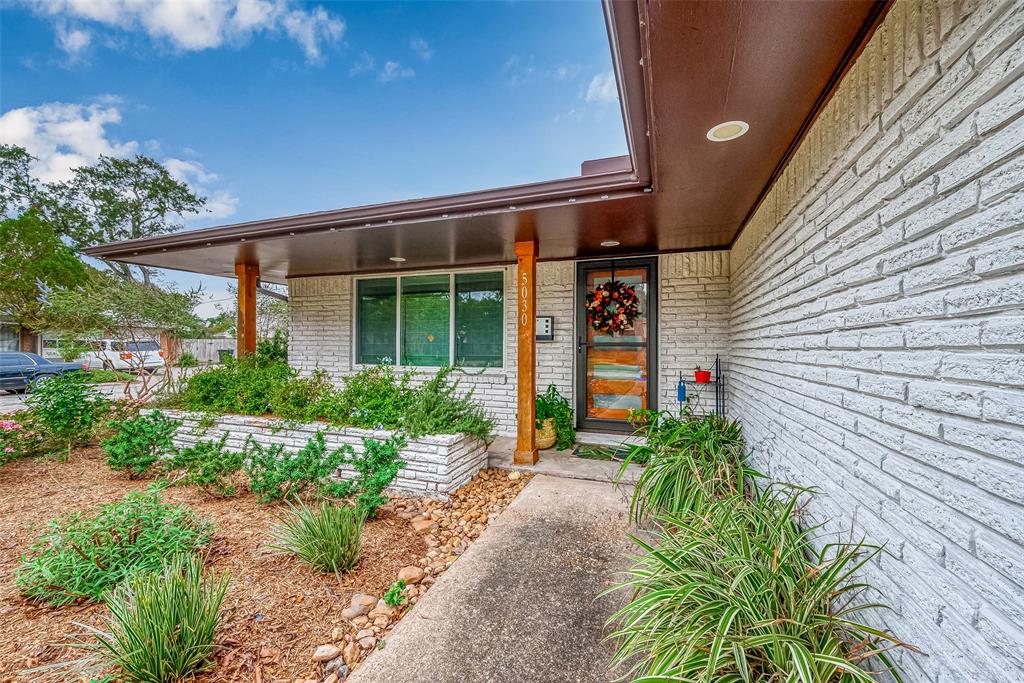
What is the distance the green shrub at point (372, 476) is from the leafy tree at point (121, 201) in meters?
17.5

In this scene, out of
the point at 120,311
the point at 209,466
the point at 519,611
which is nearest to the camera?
the point at 519,611

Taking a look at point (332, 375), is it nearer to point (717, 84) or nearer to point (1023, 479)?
point (717, 84)

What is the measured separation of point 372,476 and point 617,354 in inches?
125

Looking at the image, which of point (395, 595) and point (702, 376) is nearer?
point (395, 595)

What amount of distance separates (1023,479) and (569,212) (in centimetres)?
285

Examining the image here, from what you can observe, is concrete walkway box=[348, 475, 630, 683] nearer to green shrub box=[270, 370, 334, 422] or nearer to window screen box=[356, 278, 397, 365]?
green shrub box=[270, 370, 334, 422]

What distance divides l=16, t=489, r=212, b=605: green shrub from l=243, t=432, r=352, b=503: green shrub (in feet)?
1.88

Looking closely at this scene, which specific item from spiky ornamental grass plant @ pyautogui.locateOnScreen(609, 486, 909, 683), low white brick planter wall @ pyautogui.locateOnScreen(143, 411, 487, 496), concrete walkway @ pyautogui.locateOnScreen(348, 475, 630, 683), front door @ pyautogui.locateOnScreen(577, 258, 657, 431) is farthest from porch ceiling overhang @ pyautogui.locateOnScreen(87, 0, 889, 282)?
concrete walkway @ pyautogui.locateOnScreen(348, 475, 630, 683)

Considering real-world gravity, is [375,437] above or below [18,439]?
above

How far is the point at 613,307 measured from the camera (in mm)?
4840

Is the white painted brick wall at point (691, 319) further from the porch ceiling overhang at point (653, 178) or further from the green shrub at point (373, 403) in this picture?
the green shrub at point (373, 403)

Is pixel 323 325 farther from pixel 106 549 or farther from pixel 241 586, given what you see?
pixel 241 586

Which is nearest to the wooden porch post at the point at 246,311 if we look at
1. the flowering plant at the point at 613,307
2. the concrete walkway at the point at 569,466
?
the concrete walkway at the point at 569,466

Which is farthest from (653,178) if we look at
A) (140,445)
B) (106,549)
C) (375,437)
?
(140,445)
